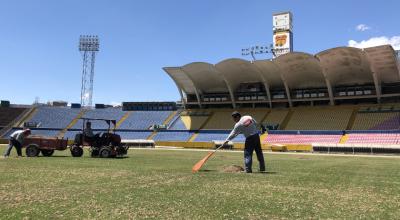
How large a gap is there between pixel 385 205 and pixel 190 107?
64.2 meters

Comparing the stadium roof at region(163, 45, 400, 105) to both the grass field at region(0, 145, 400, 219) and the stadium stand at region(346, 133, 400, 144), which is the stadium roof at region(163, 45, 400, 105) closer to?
the stadium stand at region(346, 133, 400, 144)

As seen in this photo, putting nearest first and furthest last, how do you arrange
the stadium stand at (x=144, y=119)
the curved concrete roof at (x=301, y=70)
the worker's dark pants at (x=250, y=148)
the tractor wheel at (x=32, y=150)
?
the worker's dark pants at (x=250, y=148), the tractor wheel at (x=32, y=150), the curved concrete roof at (x=301, y=70), the stadium stand at (x=144, y=119)

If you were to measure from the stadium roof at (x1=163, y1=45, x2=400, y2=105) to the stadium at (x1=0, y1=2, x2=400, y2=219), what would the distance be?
0.57 ft

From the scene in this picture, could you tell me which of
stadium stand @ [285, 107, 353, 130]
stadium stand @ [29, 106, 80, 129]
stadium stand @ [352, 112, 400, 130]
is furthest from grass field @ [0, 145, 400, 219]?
stadium stand @ [29, 106, 80, 129]

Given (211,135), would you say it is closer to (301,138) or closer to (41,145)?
(301,138)

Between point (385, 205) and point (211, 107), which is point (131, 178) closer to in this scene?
point (385, 205)

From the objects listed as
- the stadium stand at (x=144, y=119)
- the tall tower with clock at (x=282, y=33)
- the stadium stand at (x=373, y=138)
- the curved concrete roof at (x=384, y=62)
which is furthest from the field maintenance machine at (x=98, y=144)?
the tall tower with clock at (x=282, y=33)

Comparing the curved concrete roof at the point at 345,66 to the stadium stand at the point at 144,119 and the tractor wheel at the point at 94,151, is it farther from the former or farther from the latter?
the tractor wheel at the point at 94,151

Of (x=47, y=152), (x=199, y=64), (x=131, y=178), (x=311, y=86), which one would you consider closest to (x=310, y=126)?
(x=311, y=86)

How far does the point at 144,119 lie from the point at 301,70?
29.0m

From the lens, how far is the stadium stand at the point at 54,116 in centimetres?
6956

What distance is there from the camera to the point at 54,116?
7269 cm

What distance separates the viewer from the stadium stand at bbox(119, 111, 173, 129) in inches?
2650

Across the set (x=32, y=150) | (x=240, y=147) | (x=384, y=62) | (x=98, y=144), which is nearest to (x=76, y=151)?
(x=98, y=144)
